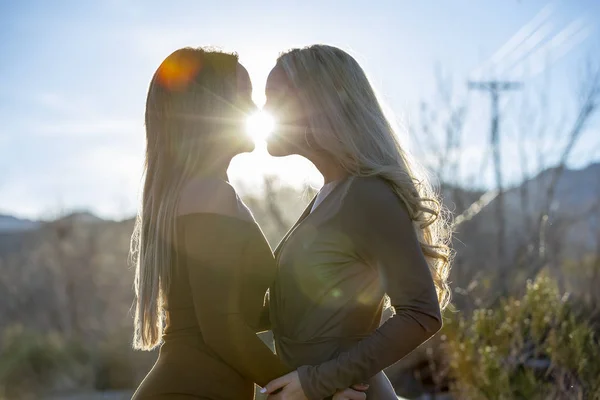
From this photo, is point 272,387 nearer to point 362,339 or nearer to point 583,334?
point 362,339

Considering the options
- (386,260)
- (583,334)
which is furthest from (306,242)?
(583,334)

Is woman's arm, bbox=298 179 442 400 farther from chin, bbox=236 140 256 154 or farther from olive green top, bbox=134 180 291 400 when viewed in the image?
chin, bbox=236 140 256 154

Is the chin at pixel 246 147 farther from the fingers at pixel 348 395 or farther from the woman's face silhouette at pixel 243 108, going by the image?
the fingers at pixel 348 395

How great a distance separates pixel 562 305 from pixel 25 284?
2096cm

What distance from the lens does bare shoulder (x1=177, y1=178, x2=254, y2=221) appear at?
7.12ft

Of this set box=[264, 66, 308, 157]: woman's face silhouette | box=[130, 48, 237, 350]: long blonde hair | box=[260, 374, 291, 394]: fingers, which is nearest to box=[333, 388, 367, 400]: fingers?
box=[260, 374, 291, 394]: fingers

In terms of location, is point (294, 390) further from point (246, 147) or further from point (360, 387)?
point (246, 147)

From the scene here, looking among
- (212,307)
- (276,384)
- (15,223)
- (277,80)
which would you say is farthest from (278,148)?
(15,223)

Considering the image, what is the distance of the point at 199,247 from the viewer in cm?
213

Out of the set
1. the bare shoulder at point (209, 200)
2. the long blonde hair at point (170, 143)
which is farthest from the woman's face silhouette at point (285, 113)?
the bare shoulder at point (209, 200)

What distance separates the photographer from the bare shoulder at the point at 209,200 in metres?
2.17

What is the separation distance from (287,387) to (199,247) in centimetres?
49

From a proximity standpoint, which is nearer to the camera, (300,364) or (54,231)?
(300,364)

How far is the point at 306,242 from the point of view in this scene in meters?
2.20
